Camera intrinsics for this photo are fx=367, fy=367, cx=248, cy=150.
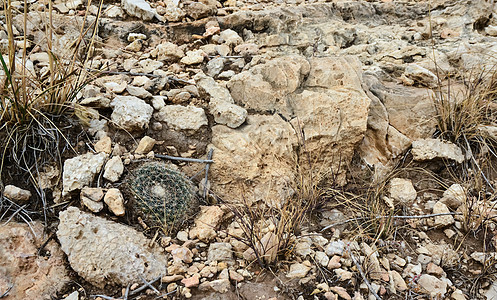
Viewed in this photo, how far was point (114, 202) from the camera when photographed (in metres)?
2.00

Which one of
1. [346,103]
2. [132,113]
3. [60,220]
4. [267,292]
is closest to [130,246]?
[60,220]

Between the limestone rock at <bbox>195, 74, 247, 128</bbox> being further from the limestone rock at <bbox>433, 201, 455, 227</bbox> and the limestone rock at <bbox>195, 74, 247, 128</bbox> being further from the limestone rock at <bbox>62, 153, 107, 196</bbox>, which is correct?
the limestone rock at <bbox>433, 201, 455, 227</bbox>

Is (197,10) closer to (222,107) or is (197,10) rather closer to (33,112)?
(222,107)

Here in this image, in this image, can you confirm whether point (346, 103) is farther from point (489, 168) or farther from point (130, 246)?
point (130, 246)

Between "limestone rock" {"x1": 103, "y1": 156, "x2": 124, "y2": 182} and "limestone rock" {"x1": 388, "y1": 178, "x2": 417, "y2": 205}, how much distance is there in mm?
1780

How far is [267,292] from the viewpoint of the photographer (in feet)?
5.85

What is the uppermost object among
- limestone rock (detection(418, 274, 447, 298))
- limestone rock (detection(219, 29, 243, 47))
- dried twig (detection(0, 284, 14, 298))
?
limestone rock (detection(219, 29, 243, 47))

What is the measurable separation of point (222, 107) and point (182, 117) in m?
0.28

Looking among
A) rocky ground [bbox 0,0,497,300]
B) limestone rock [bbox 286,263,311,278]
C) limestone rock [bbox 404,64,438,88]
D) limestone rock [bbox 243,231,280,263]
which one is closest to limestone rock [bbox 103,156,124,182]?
rocky ground [bbox 0,0,497,300]

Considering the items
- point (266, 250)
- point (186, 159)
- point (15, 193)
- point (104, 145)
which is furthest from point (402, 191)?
point (15, 193)

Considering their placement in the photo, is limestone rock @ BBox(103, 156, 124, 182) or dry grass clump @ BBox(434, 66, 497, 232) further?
dry grass clump @ BBox(434, 66, 497, 232)

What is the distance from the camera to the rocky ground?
1843 mm

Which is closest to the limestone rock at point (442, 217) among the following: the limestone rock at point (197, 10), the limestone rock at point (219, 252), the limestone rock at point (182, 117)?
the limestone rock at point (219, 252)

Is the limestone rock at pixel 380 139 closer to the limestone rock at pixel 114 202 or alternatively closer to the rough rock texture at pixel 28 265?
the limestone rock at pixel 114 202
